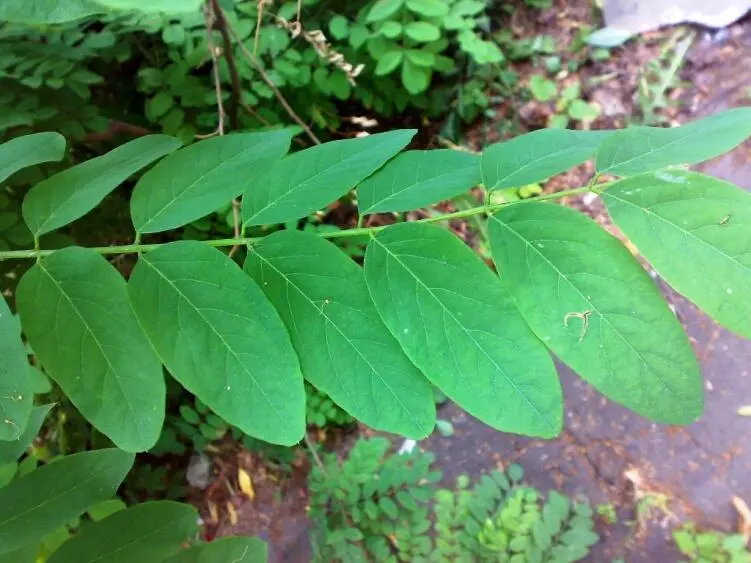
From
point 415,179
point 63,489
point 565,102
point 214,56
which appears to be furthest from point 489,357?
point 565,102

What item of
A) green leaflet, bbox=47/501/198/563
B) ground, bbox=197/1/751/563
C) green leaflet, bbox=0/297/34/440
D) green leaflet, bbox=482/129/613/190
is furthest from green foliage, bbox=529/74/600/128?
green leaflet, bbox=0/297/34/440

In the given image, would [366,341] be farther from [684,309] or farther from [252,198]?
[684,309]

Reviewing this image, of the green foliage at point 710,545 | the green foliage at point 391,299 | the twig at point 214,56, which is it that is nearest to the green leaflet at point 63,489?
the green foliage at point 391,299

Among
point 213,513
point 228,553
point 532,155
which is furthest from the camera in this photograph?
point 213,513

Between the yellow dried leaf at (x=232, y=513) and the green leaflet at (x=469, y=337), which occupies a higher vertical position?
the green leaflet at (x=469, y=337)

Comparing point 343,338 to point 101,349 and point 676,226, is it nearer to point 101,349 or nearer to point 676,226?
point 101,349

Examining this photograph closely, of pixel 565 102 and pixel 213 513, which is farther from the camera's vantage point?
pixel 565 102

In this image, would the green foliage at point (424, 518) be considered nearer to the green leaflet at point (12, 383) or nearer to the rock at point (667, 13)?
the green leaflet at point (12, 383)
